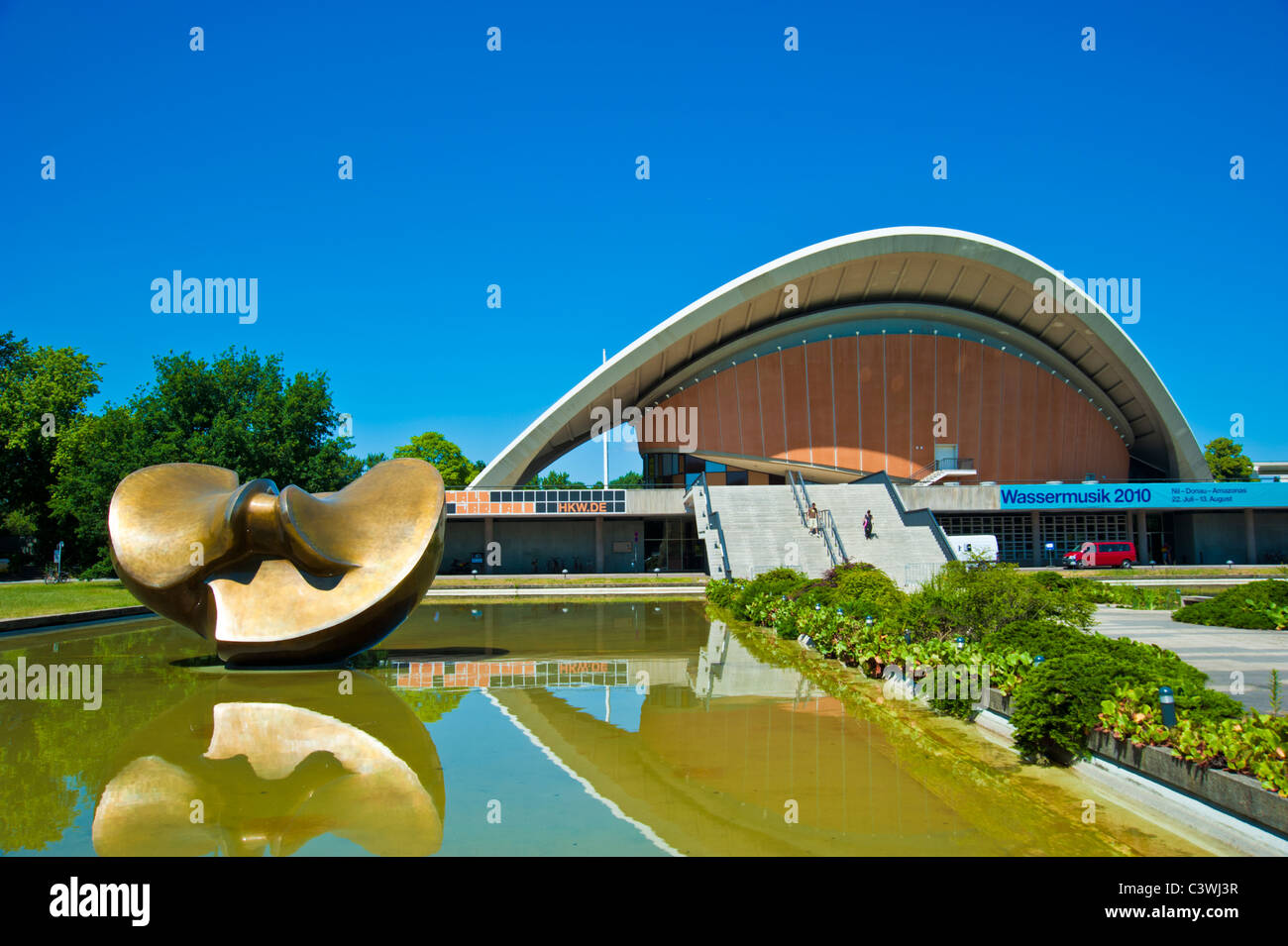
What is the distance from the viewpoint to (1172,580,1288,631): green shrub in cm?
1590

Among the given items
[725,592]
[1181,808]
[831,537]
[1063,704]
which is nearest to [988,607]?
[1063,704]

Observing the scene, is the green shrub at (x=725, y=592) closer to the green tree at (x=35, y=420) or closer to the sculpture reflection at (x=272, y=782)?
the sculpture reflection at (x=272, y=782)

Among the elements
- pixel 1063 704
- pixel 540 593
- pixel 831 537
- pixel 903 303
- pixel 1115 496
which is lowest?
pixel 540 593

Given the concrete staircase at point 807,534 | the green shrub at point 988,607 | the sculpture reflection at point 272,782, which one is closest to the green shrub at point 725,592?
the concrete staircase at point 807,534

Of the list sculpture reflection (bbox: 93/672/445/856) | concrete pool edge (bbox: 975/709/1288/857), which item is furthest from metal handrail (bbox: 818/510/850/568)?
concrete pool edge (bbox: 975/709/1288/857)

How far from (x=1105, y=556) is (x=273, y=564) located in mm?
34649

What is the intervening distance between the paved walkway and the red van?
723 inches

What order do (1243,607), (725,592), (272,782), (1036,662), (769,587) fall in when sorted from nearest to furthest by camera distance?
1. (272,782)
2. (1036,662)
3. (1243,607)
4. (769,587)
5. (725,592)

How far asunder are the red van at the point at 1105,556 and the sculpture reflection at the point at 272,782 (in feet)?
110

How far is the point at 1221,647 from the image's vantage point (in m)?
13.1

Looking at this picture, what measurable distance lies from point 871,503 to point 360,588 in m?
24.6

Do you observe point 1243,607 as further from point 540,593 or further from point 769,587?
point 540,593

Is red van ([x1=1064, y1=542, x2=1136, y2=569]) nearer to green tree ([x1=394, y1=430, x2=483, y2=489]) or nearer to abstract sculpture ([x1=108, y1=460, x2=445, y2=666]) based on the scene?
abstract sculpture ([x1=108, y1=460, x2=445, y2=666])
